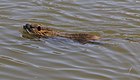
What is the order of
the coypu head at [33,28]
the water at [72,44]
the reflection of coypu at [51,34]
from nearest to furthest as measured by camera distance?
the water at [72,44]
the reflection of coypu at [51,34]
the coypu head at [33,28]

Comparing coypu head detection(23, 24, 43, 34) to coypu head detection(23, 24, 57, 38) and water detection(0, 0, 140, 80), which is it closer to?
coypu head detection(23, 24, 57, 38)

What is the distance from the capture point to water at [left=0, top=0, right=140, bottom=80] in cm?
681

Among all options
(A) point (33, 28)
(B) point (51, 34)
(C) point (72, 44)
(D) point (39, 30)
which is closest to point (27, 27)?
(A) point (33, 28)

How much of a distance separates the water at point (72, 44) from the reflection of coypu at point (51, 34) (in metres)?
0.13

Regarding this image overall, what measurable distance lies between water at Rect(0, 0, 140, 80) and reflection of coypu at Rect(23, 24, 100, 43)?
0.41 feet

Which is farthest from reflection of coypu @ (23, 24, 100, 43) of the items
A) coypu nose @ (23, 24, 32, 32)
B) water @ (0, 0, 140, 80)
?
water @ (0, 0, 140, 80)

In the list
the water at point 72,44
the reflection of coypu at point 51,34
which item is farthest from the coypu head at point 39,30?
the water at point 72,44

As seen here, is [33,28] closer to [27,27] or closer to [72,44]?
[27,27]

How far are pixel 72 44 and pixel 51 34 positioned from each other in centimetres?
52

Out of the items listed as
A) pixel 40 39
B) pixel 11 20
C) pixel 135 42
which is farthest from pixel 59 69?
pixel 11 20

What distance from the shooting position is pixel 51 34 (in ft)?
26.7

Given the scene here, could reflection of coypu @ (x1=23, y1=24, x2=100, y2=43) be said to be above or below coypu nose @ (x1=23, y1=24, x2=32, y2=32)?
below

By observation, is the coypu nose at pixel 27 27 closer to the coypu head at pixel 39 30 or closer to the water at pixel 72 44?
the coypu head at pixel 39 30

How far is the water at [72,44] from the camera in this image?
22.3 feet
